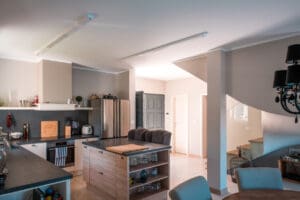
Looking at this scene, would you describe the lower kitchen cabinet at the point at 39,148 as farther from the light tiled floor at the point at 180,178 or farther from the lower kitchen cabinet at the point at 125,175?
the lower kitchen cabinet at the point at 125,175

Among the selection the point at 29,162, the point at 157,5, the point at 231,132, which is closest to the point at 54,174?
the point at 29,162

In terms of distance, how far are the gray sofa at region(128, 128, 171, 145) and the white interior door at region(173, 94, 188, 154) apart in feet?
10.5

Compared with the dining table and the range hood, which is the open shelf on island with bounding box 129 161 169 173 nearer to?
the dining table

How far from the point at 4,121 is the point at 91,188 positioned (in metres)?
2.38

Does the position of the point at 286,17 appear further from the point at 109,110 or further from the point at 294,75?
the point at 109,110

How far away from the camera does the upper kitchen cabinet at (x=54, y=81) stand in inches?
185

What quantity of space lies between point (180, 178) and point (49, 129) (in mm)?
3163

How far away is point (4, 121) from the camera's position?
4523 mm

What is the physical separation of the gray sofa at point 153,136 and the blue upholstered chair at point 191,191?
185cm

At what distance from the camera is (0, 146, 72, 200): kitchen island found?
1.72 m

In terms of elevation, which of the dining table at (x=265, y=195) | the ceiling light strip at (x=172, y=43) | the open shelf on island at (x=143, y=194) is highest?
the ceiling light strip at (x=172, y=43)

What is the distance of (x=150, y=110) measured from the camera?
6766mm

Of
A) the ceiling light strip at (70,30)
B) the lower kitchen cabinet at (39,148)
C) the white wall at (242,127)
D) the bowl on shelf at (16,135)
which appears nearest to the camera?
the ceiling light strip at (70,30)

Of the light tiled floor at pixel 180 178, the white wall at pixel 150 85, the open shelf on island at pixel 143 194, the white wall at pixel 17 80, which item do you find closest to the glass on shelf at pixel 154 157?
the open shelf on island at pixel 143 194
